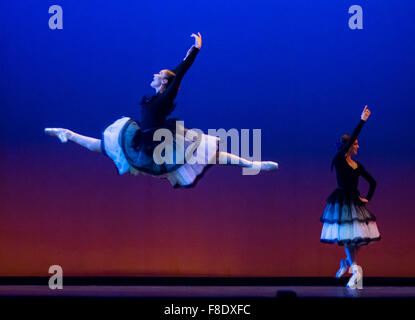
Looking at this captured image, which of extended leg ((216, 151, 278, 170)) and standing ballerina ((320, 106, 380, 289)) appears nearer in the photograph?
extended leg ((216, 151, 278, 170))

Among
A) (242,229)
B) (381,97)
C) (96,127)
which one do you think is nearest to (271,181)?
(242,229)

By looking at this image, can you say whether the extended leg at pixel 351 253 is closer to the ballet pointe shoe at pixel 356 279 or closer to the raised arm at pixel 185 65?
the ballet pointe shoe at pixel 356 279

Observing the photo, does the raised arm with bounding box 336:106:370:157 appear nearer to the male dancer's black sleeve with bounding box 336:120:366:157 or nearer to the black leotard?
the male dancer's black sleeve with bounding box 336:120:366:157

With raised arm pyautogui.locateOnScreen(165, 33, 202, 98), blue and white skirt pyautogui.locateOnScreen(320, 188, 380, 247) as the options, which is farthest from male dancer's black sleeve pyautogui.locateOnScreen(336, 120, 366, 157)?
raised arm pyautogui.locateOnScreen(165, 33, 202, 98)

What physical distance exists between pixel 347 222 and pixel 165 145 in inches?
63.4

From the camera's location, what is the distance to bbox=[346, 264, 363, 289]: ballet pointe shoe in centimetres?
465

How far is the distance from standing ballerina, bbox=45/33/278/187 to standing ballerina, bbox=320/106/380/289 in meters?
0.70

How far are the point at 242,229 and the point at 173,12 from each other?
211cm

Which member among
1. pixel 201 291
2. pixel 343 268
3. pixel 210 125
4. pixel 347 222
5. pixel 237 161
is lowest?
pixel 201 291

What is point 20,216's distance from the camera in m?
5.27

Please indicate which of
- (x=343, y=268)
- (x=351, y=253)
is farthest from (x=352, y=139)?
(x=343, y=268)

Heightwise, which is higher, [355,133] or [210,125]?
[210,125]

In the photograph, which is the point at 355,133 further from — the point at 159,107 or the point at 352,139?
the point at 159,107

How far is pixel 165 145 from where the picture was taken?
4.30 meters
